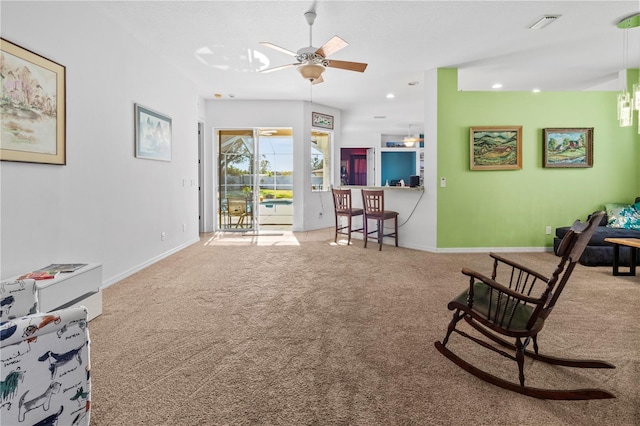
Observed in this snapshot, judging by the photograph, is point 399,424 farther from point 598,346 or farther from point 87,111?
point 87,111

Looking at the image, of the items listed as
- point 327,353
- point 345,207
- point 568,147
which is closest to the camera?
point 327,353

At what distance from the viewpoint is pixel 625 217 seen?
4.88 metres

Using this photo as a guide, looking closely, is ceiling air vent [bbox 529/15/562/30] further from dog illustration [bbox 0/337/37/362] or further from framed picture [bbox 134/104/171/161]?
dog illustration [bbox 0/337/37/362]

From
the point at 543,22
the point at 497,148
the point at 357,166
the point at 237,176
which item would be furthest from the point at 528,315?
the point at 357,166

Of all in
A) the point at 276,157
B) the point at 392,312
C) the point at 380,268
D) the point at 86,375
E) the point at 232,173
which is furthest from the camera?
the point at 276,157

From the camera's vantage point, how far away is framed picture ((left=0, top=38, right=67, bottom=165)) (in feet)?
7.94

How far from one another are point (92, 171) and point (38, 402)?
110 inches

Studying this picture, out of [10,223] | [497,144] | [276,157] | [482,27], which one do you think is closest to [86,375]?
[10,223]

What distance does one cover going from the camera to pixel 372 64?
17.0 feet

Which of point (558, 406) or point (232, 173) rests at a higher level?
point (232, 173)

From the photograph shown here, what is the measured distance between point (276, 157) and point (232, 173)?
1.79 m

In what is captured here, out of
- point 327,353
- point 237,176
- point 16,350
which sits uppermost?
point 237,176

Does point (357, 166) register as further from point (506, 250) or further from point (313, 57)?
point (313, 57)

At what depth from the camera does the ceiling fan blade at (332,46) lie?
3.32 metres
